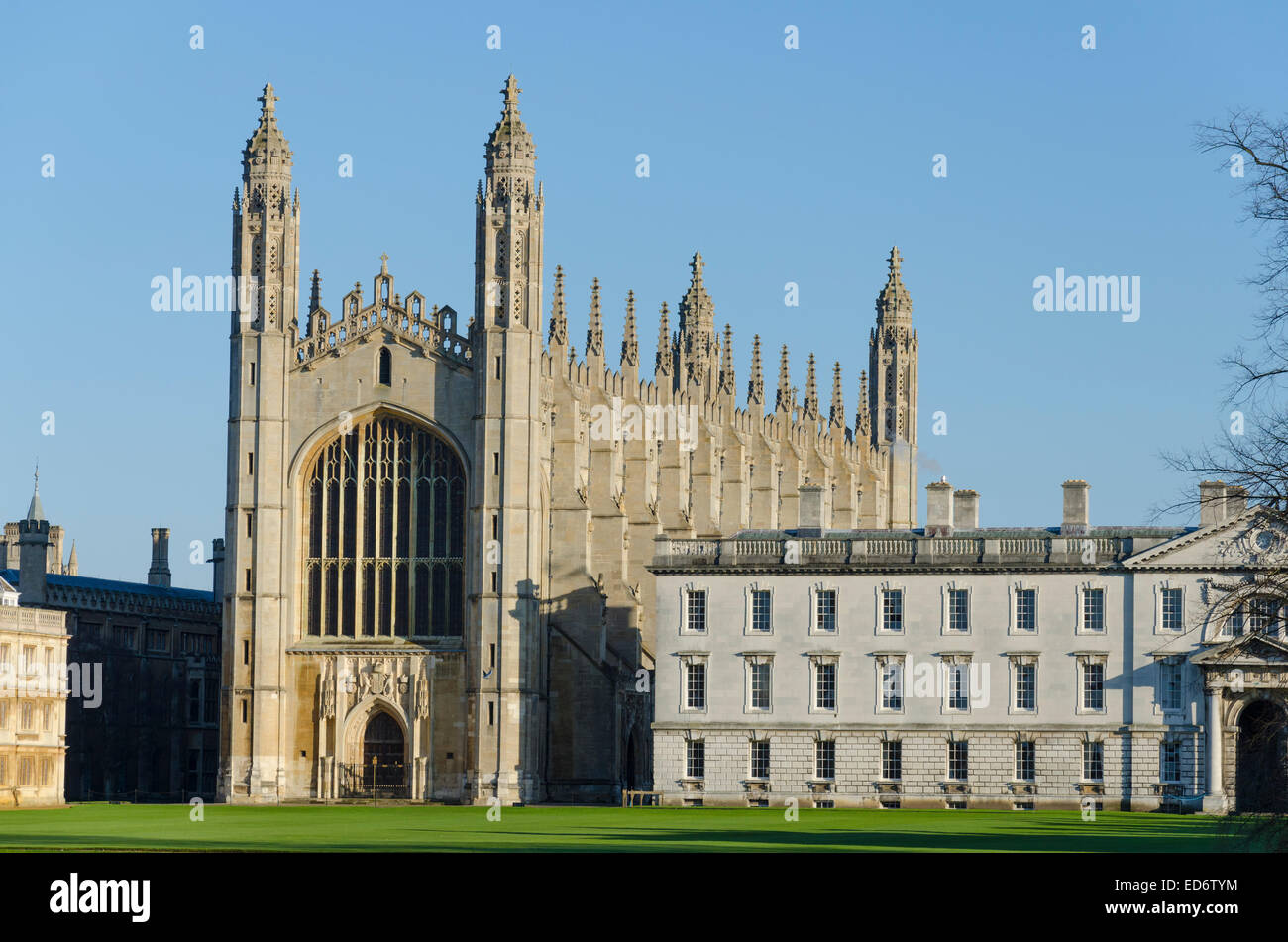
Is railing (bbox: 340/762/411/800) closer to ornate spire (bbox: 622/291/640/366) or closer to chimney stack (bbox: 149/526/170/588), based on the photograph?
ornate spire (bbox: 622/291/640/366)

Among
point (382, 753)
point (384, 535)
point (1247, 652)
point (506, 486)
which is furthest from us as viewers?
point (384, 535)

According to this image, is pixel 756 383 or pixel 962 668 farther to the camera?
pixel 756 383

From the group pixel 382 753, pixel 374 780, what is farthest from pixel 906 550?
pixel 374 780

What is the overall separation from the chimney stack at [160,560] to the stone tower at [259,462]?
136 feet

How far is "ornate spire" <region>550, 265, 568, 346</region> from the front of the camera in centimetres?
9239

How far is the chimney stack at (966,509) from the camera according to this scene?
274ft

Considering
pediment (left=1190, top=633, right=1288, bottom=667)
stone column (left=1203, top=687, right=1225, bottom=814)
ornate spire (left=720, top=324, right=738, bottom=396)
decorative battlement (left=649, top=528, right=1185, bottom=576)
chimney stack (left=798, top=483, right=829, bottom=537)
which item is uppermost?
ornate spire (left=720, top=324, right=738, bottom=396)

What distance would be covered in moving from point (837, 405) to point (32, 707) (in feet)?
169

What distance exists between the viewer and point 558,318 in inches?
3669

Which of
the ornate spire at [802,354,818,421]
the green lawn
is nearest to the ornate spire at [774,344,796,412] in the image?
the ornate spire at [802,354,818,421]

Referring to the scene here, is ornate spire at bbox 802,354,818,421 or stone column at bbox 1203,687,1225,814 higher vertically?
ornate spire at bbox 802,354,818,421

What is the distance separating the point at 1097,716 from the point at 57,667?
41108 millimetres

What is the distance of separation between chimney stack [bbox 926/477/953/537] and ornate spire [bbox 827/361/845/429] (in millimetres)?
43776

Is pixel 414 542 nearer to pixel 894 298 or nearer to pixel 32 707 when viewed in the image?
pixel 32 707
